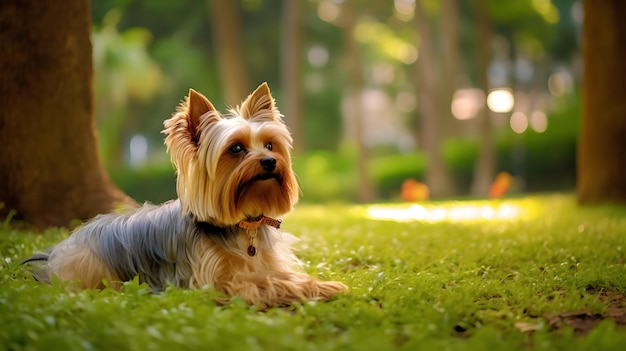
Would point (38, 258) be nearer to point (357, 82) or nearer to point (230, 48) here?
point (357, 82)

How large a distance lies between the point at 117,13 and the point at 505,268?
36.4 feet

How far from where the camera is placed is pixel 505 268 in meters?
5.99

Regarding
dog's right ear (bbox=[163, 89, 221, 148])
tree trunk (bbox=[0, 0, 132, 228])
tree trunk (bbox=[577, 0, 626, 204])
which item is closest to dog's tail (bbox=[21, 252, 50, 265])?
dog's right ear (bbox=[163, 89, 221, 148])

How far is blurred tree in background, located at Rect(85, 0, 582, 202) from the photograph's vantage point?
923 inches

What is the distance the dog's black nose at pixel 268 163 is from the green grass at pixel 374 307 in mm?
979

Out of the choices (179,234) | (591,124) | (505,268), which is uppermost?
(591,124)

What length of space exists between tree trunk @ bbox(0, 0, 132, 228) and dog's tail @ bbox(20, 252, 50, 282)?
7.47 ft

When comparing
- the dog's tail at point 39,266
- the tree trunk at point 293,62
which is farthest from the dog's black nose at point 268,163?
the tree trunk at point 293,62

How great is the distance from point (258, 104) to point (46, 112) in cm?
340

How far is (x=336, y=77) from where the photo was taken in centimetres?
3288

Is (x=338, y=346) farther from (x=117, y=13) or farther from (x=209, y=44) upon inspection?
(x=209, y=44)

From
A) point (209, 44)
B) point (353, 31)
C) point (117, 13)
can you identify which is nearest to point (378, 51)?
point (209, 44)

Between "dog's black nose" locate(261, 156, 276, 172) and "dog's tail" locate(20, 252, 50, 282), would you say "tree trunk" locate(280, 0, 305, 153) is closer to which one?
"dog's tail" locate(20, 252, 50, 282)

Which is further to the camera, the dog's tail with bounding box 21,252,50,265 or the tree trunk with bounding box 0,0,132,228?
the tree trunk with bounding box 0,0,132,228
